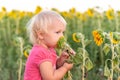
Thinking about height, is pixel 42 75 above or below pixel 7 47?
above

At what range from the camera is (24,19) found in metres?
9.64

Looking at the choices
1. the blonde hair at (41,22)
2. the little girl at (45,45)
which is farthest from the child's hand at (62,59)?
the blonde hair at (41,22)

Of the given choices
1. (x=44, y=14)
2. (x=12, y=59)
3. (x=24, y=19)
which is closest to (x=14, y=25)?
(x=24, y=19)

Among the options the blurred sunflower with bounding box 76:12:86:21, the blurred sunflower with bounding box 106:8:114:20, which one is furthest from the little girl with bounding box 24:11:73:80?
the blurred sunflower with bounding box 76:12:86:21

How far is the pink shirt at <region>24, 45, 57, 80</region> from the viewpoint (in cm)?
388

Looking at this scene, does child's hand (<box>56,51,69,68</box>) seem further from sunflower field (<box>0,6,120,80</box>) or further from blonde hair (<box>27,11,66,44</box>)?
blonde hair (<box>27,11,66,44</box>)

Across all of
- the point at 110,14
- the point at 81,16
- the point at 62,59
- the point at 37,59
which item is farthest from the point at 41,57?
the point at 81,16

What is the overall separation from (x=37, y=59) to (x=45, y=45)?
12 cm

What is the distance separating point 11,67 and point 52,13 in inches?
110

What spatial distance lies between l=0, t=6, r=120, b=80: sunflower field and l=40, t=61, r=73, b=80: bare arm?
0.36ft

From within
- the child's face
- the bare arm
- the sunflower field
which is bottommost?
the sunflower field

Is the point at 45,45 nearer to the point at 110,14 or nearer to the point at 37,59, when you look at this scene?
the point at 37,59

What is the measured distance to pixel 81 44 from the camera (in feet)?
22.3

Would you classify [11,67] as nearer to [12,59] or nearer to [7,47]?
[12,59]
